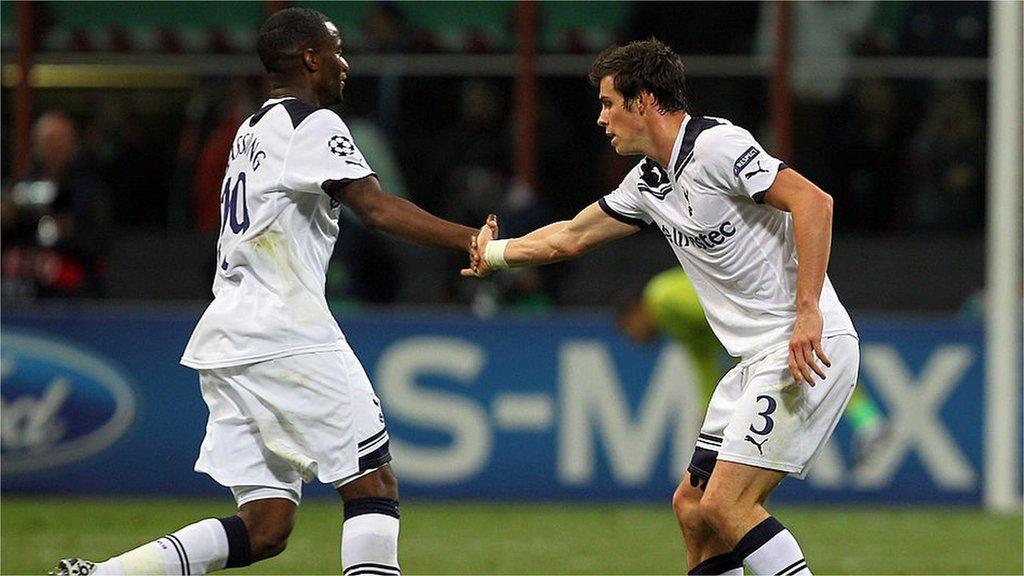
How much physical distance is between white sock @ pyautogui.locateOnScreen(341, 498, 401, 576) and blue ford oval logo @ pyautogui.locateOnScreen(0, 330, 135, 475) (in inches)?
250

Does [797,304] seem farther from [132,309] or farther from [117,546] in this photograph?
[132,309]

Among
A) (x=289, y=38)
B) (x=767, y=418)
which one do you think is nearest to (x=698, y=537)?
(x=767, y=418)

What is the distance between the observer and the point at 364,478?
5875 millimetres

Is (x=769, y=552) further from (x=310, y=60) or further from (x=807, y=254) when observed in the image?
(x=310, y=60)

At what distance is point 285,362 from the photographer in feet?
19.3

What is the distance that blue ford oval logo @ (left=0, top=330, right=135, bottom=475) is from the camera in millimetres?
11758

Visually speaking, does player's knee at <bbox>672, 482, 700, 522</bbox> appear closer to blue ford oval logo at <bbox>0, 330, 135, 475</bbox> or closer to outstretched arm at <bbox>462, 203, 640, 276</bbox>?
outstretched arm at <bbox>462, 203, 640, 276</bbox>

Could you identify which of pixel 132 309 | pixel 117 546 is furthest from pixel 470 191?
pixel 117 546

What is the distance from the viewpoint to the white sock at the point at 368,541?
19.1ft

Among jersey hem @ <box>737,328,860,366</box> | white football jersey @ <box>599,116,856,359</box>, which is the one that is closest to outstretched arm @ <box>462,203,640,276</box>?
white football jersey @ <box>599,116,856,359</box>

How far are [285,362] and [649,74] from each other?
A: 5.05 feet

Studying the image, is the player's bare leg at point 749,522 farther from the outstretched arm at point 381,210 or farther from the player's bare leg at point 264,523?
the player's bare leg at point 264,523

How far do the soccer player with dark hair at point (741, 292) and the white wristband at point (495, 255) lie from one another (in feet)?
1.73

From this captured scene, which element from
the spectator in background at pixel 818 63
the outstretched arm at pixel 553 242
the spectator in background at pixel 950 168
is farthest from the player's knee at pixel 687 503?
the spectator in background at pixel 950 168
